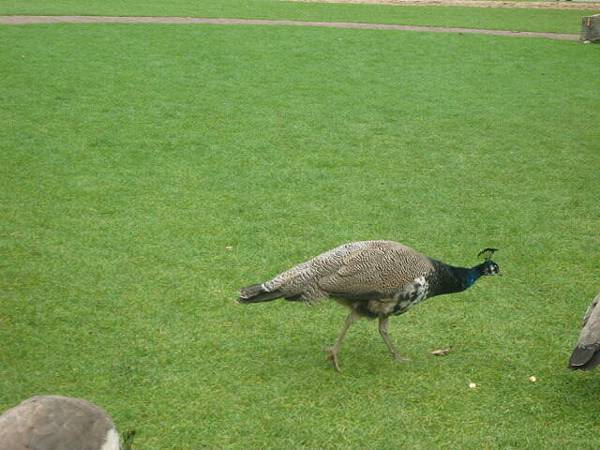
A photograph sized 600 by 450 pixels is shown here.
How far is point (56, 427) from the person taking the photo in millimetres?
2939

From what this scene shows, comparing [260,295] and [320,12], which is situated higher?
[260,295]

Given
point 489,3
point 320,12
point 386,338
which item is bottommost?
point 489,3

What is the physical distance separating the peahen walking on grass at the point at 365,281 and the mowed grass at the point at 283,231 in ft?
1.42

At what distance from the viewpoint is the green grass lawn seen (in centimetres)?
1554

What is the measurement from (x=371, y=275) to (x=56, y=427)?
1.95 metres

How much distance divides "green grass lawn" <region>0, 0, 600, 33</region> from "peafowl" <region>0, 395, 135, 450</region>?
42.6ft

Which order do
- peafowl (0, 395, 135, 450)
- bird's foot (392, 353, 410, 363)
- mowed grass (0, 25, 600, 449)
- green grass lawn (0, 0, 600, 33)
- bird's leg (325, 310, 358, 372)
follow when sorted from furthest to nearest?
1. green grass lawn (0, 0, 600, 33)
2. bird's foot (392, 353, 410, 363)
3. bird's leg (325, 310, 358, 372)
4. mowed grass (0, 25, 600, 449)
5. peafowl (0, 395, 135, 450)

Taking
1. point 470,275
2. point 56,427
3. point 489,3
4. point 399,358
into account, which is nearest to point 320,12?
point 489,3

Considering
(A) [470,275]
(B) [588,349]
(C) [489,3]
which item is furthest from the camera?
(C) [489,3]

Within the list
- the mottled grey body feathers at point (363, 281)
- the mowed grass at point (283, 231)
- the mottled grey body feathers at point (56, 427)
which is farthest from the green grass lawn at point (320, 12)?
the mottled grey body feathers at point (56, 427)

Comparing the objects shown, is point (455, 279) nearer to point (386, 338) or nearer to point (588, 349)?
point (386, 338)

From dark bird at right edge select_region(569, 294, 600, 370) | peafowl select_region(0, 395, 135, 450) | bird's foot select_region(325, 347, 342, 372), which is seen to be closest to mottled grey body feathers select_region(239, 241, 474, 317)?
bird's foot select_region(325, 347, 342, 372)

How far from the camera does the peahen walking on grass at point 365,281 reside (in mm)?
4398

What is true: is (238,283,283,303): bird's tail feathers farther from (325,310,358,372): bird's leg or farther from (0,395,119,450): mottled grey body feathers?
(0,395,119,450): mottled grey body feathers
